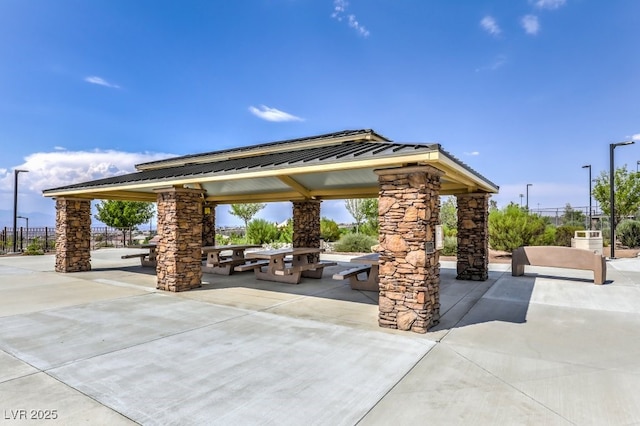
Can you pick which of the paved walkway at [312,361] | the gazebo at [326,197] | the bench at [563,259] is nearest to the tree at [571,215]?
the bench at [563,259]

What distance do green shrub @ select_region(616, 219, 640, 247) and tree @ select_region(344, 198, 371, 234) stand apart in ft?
52.7

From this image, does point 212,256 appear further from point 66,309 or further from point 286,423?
point 286,423

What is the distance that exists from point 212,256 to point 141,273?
2.67 meters

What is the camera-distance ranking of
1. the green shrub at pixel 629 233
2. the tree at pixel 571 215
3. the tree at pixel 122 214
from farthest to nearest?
the tree at pixel 571 215 < the tree at pixel 122 214 < the green shrub at pixel 629 233

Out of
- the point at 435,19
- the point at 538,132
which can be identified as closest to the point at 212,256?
the point at 435,19

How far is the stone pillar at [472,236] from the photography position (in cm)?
974

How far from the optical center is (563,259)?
31.4 ft

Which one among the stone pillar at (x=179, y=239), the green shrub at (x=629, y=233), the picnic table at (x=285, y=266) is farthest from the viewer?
the green shrub at (x=629, y=233)

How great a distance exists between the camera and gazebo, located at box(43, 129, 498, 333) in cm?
530

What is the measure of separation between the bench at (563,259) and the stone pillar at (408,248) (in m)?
6.32

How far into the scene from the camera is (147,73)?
12.8 m

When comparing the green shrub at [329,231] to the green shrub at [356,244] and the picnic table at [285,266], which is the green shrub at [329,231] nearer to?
the green shrub at [356,244]

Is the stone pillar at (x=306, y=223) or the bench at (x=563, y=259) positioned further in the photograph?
the stone pillar at (x=306, y=223)

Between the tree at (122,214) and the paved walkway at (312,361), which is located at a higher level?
the tree at (122,214)
